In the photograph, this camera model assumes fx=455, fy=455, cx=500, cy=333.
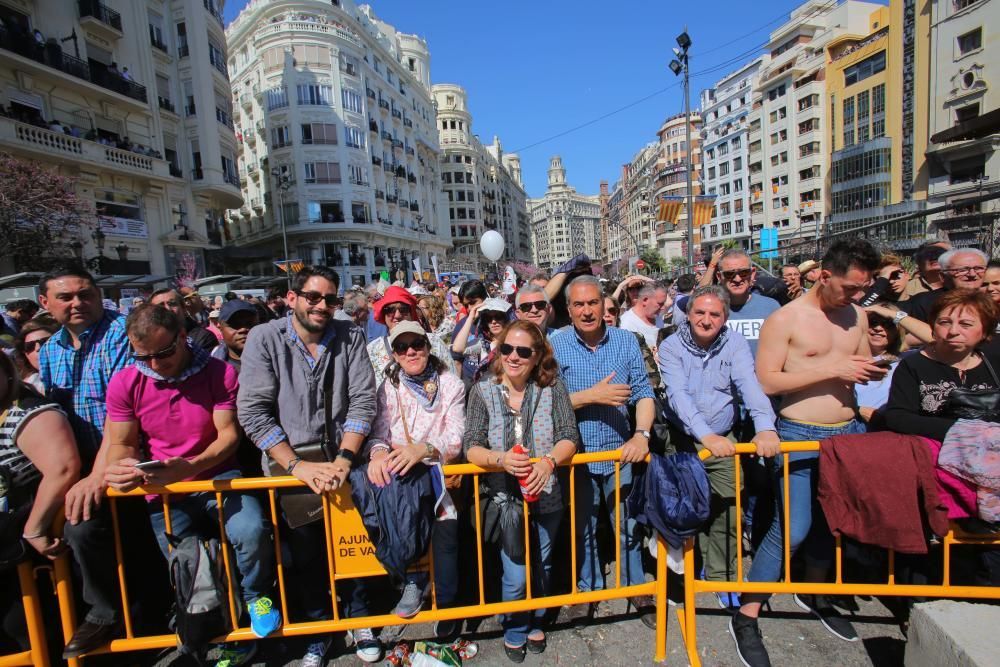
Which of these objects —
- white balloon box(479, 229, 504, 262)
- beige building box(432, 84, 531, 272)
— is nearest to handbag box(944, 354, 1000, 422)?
white balloon box(479, 229, 504, 262)

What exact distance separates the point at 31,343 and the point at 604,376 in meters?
5.02

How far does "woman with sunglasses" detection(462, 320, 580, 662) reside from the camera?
2.64 meters

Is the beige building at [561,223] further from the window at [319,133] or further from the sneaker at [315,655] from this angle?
the sneaker at [315,655]

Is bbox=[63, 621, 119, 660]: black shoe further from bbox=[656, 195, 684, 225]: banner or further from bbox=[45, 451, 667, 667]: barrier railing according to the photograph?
bbox=[656, 195, 684, 225]: banner

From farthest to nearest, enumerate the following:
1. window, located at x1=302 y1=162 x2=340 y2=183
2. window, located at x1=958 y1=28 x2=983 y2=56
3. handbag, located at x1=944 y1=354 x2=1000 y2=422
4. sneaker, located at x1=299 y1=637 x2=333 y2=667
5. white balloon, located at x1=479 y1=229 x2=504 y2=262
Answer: window, located at x1=302 y1=162 x2=340 y2=183, window, located at x1=958 y1=28 x2=983 y2=56, white balloon, located at x1=479 y1=229 x2=504 y2=262, sneaker, located at x1=299 y1=637 x2=333 y2=667, handbag, located at x1=944 y1=354 x2=1000 y2=422

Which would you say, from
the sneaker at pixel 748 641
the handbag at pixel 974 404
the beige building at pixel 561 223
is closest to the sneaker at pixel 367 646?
the sneaker at pixel 748 641

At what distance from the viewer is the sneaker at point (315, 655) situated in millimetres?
2578

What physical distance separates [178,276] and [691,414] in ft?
86.2

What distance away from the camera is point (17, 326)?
235 inches

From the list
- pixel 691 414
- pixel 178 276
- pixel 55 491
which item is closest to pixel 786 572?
pixel 691 414

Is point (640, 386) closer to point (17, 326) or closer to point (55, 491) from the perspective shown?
point (55, 491)

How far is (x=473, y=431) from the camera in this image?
105 inches

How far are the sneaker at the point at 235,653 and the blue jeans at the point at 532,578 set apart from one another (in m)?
1.49

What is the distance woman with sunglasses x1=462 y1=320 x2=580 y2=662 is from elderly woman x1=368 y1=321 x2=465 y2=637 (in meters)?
0.19
